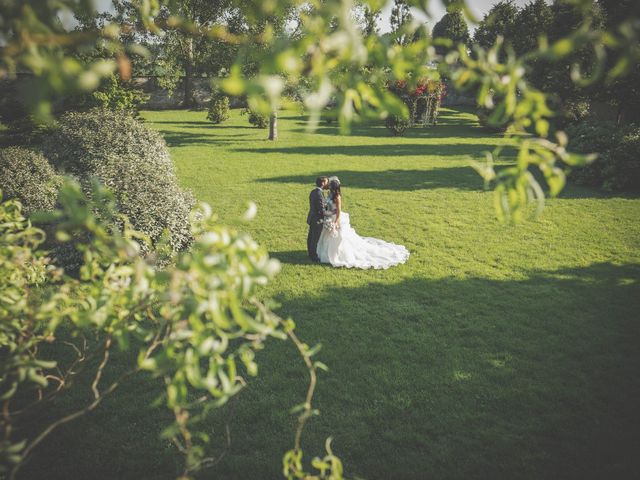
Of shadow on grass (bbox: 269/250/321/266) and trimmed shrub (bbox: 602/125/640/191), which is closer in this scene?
shadow on grass (bbox: 269/250/321/266)

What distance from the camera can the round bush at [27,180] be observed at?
813cm

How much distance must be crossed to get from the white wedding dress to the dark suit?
137 millimetres

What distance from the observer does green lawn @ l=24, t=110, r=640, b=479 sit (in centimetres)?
390

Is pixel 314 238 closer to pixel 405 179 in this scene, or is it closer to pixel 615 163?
pixel 405 179

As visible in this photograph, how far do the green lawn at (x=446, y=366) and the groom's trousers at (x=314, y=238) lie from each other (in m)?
0.33

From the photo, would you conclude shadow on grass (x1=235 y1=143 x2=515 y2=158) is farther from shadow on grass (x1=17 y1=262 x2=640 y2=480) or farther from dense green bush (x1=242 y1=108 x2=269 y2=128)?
shadow on grass (x1=17 y1=262 x2=640 y2=480)

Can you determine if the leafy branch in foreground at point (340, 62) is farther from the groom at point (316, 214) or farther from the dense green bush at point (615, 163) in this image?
the dense green bush at point (615, 163)

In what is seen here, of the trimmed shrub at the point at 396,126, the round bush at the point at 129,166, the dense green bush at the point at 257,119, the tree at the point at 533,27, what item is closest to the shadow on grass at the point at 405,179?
the round bush at the point at 129,166

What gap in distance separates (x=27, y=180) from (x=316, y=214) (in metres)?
6.73

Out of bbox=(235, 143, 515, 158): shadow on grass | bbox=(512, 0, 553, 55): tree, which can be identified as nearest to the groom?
bbox=(235, 143, 515, 158): shadow on grass

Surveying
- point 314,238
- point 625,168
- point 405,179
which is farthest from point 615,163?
point 314,238

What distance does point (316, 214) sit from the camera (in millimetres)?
8383

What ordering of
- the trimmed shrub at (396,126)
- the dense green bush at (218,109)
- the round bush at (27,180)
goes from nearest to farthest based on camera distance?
the round bush at (27,180)
the trimmed shrub at (396,126)
the dense green bush at (218,109)

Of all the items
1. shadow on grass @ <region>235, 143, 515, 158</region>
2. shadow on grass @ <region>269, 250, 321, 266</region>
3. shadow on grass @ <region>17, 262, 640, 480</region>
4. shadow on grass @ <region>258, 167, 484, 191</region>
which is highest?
shadow on grass @ <region>235, 143, 515, 158</region>
